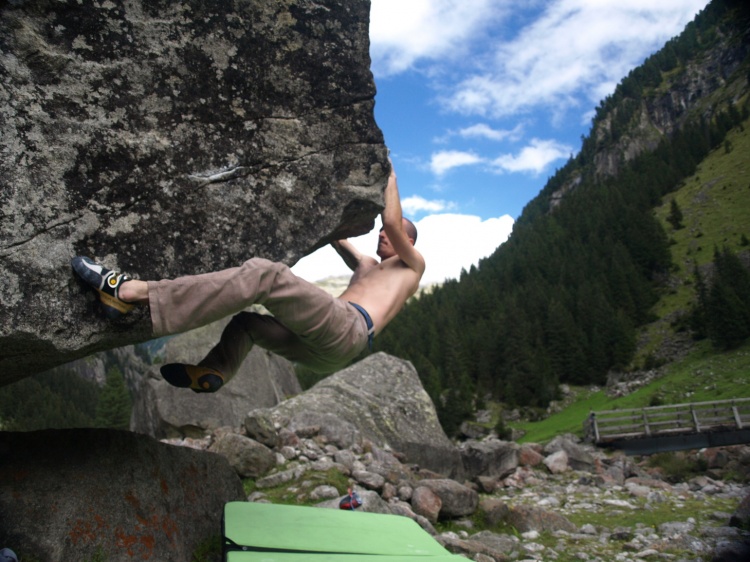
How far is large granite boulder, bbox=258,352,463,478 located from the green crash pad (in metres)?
6.96

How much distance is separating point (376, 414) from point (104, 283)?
12.5 meters

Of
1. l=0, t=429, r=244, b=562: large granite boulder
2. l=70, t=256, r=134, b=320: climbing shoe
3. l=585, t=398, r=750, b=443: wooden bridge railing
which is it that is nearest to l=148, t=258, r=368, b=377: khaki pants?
l=70, t=256, r=134, b=320: climbing shoe

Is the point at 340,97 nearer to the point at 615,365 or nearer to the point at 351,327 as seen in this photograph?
the point at 351,327

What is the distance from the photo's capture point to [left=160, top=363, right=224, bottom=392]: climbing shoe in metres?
5.20

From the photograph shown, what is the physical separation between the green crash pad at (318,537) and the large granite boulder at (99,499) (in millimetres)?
490

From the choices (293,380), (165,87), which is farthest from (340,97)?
(293,380)

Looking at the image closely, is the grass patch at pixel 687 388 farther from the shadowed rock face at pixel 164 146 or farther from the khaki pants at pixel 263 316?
the shadowed rock face at pixel 164 146

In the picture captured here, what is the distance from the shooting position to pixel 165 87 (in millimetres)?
4898

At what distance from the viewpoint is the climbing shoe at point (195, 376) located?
17.0 feet

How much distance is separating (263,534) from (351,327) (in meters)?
1.91

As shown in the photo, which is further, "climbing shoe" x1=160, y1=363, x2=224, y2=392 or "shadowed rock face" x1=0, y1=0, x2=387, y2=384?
"climbing shoe" x1=160, y1=363, x2=224, y2=392

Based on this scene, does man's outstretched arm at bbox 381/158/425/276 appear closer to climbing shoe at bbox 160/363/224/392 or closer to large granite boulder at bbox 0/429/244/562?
climbing shoe at bbox 160/363/224/392

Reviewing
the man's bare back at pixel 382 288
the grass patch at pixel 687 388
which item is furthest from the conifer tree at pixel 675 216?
the man's bare back at pixel 382 288

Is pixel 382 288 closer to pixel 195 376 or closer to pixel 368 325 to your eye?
pixel 368 325
